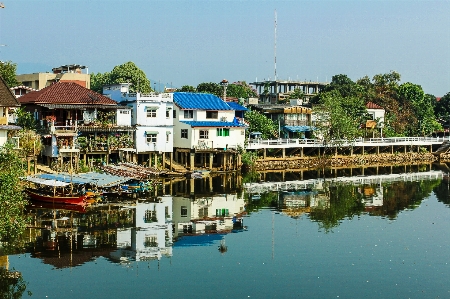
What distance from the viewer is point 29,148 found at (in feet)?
147

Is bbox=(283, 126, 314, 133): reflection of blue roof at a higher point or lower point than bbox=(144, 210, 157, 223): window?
higher

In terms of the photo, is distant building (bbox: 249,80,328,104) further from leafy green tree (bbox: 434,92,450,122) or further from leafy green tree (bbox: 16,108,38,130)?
leafy green tree (bbox: 16,108,38,130)

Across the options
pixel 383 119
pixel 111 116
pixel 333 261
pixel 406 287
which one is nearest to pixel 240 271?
pixel 333 261

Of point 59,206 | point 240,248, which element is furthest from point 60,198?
point 240,248

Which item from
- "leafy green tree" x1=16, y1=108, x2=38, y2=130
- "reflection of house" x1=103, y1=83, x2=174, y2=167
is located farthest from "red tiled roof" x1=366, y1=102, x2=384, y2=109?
"leafy green tree" x1=16, y1=108, x2=38, y2=130

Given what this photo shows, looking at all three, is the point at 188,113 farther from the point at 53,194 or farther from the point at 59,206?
the point at 59,206

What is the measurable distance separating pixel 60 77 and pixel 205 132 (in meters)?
21.3

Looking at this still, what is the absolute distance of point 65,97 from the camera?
51438 millimetres

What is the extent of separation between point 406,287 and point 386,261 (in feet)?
12.0

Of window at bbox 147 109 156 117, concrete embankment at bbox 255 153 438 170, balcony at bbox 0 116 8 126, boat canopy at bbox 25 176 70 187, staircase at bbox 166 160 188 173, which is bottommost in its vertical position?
boat canopy at bbox 25 176 70 187

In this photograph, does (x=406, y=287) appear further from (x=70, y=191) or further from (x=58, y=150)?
(x=58, y=150)

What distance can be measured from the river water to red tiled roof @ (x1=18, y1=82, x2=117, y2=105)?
1070 cm

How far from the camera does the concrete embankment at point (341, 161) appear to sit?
65838 mm

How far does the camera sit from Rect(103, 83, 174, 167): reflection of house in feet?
182
